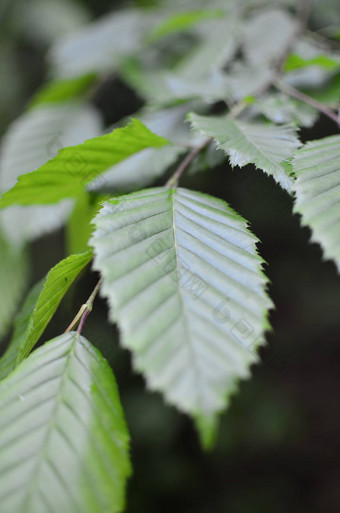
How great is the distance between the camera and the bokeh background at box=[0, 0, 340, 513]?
6.18 ft

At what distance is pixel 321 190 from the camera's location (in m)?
0.53

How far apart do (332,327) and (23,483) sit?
2.29 metres

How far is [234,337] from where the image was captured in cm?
43

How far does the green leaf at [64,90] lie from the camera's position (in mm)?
1346

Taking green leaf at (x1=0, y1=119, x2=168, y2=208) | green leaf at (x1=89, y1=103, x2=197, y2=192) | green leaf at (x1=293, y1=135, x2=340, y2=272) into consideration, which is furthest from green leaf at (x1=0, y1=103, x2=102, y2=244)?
green leaf at (x1=293, y1=135, x2=340, y2=272)

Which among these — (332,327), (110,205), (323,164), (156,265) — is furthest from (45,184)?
(332,327)

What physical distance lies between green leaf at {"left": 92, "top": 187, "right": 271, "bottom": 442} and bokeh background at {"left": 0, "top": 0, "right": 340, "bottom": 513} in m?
1.05

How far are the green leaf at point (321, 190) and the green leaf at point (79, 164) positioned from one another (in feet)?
0.83

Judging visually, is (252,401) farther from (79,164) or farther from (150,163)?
(79,164)

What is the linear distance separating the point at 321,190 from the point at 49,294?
0.38 meters

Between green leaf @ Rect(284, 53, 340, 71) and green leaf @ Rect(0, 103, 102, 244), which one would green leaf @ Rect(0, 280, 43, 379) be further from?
green leaf @ Rect(284, 53, 340, 71)

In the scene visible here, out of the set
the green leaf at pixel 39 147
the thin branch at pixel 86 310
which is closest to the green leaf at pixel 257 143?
the thin branch at pixel 86 310

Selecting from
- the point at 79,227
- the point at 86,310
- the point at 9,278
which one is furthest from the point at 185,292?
the point at 9,278

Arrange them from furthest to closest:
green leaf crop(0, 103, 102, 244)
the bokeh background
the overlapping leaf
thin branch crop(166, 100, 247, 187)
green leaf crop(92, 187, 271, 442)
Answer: the bokeh background < the overlapping leaf < green leaf crop(0, 103, 102, 244) < thin branch crop(166, 100, 247, 187) < green leaf crop(92, 187, 271, 442)
